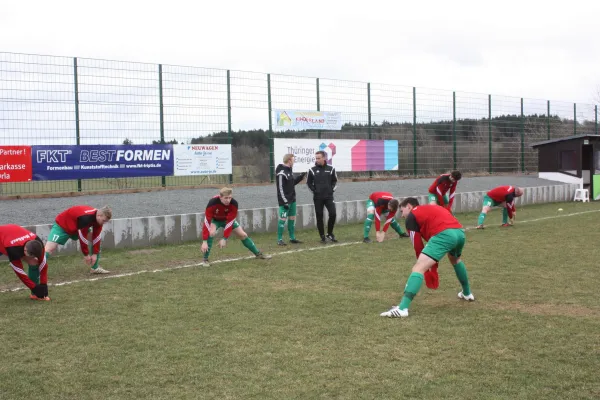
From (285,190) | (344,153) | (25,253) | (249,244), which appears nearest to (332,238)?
(285,190)

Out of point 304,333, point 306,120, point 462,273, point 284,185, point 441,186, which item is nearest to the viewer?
point 304,333

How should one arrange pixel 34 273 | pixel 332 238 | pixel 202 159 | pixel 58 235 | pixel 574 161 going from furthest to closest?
pixel 574 161
pixel 202 159
pixel 332 238
pixel 58 235
pixel 34 273

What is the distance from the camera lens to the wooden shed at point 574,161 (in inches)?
1001

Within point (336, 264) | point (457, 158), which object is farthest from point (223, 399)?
point (457, 158)

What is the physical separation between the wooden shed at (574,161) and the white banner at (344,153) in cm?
871

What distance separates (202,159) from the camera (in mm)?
17547

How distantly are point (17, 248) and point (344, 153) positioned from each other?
1459 centimetres

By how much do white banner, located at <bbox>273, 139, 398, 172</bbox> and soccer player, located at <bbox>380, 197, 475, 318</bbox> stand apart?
1266cm

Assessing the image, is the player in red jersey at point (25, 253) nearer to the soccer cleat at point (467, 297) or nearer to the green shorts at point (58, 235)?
the green shorts at point (58, 235)

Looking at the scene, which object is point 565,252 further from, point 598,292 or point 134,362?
point 134,362

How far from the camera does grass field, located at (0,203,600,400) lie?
459cm

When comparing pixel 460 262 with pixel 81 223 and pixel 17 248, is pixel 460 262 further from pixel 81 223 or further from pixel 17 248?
pixel 81 223

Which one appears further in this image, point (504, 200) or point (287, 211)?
point (504, 200)

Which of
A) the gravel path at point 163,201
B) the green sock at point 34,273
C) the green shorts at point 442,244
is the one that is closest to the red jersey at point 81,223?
the green sock at point 34,273
